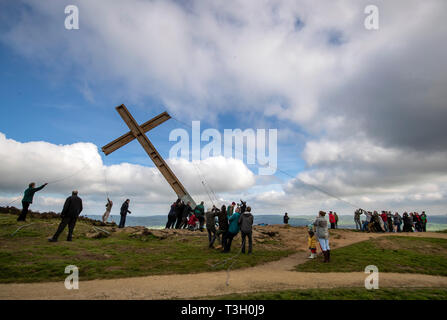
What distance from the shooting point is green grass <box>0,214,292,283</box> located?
338 inches

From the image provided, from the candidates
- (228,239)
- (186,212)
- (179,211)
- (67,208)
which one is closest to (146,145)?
(179,211)

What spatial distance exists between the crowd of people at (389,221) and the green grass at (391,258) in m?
8.34

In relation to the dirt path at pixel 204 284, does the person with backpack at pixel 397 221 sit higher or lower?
lower

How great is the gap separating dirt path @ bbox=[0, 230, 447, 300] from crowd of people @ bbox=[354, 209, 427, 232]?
17716mm

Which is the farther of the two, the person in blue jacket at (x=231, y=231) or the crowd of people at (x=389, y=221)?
the crowd of people at (x=389, y=221)

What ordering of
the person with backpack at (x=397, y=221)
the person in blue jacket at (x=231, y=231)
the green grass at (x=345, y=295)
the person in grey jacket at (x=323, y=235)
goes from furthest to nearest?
the person with backpack at (x=397, y=221) < the person in blue jacket at (x=231, y=231) < the person in grey jacket at (x=323, y=235) < the green grass at (x=345, y=295)

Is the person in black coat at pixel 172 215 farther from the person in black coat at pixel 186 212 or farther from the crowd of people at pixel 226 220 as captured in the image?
the person in black coat at pixel 186 212

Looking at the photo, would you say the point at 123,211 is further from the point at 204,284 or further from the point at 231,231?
the point at 204,284

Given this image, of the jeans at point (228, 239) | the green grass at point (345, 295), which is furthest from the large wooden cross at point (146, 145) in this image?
the green grass at point (345, 295)

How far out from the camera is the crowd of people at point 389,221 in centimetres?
2634

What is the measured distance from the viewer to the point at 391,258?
Answer: 13062mm

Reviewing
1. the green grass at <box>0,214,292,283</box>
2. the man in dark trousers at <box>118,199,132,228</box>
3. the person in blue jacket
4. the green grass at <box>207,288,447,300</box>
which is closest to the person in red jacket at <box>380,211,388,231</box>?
the green grass at <box>0,214,292,283</box>

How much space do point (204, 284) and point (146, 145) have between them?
15308 millimetres
